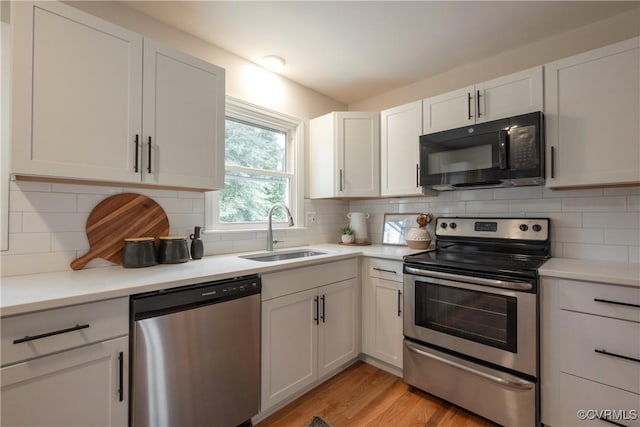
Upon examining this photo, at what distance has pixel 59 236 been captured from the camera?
4.90 feet

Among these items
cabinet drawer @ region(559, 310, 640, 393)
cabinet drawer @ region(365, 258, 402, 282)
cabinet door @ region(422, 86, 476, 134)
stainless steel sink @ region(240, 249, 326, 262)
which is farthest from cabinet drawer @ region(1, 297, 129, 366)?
cabinet door @ region(422, 86, 476, 134)

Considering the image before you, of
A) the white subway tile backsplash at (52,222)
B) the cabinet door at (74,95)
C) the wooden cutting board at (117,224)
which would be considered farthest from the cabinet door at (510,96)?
the white subway tile backsplash at (52,222)

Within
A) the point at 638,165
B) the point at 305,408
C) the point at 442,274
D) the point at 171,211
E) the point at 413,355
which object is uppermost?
the point at 638,165

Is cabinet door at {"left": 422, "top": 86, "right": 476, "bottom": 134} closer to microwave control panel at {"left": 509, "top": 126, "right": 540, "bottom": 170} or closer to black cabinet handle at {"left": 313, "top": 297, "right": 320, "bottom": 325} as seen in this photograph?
microwave control panel at {"left": 509, "top": 126, "right": 540, "bottom": 170}

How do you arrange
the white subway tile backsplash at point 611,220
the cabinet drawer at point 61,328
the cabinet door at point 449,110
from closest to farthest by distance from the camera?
Result: the cabinet drawer at point 61,328
the white subway tile backsplash at point 611,220
the cabinet door at point 449,110

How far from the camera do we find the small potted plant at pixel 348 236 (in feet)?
9.37

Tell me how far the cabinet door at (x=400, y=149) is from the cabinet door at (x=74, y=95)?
72.4 inches

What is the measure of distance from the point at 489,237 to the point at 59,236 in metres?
2.69

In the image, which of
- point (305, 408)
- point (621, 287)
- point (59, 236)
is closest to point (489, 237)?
point (621, 287)

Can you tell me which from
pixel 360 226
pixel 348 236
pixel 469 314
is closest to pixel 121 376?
pixel 469 314

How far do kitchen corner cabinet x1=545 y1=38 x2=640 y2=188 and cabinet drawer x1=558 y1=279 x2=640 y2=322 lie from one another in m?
0.60

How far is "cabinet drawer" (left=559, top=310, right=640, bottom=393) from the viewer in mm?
1328

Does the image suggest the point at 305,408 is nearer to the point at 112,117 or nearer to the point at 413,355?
the point at 413,355

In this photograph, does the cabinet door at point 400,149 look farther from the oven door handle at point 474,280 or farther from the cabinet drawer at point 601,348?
the cabinet drawer at point 601,348
